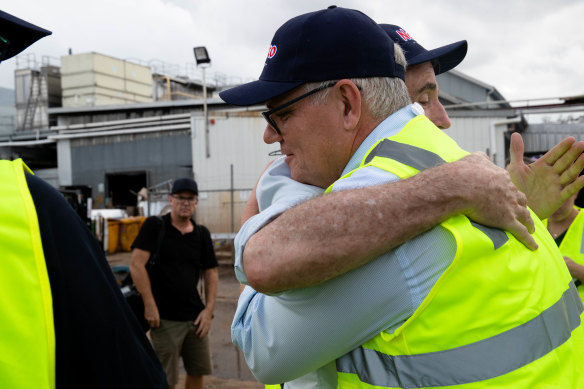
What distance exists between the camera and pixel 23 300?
88 centimetres

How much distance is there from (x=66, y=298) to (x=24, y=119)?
31069mm

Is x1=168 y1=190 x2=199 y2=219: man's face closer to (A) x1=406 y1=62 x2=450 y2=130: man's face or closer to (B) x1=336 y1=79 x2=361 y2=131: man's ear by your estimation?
(A) x1=406 y1=62 x2=450 y2=130: man's face

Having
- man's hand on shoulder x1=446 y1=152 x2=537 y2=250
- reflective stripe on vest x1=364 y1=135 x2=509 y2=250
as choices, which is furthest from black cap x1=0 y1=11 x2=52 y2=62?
man's hand on shoulder x1=446 y1=152 x2=537 y2=250

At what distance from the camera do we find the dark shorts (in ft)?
14.7

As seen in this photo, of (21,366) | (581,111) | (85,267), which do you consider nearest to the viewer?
(21,366)

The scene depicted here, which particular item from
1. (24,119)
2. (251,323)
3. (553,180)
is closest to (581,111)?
(553,180)

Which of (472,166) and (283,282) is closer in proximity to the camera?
(283,282)

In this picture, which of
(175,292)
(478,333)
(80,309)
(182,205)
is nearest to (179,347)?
(175,292)

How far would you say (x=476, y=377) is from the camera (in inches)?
36.5

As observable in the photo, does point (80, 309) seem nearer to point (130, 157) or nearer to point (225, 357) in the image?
point (225, 357)

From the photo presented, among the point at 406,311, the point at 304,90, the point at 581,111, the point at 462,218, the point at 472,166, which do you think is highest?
the point at 581,111

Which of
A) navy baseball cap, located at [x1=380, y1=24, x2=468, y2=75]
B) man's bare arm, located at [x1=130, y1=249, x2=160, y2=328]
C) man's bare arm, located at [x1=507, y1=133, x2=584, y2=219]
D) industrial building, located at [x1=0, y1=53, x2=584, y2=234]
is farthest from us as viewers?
industrial building, located at [x1=0, y1=53, x2=584, y2=234]

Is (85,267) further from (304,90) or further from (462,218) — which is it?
(462,218)

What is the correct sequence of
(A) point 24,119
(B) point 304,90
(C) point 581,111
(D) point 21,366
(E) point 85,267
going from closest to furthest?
1. (D) point 21,366
2. (E) point 85,267
3. (B) point 304,90
4. (C) point 581,111
5. (A) point 24,119
